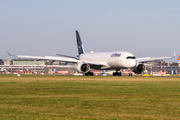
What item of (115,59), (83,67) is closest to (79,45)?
(83,67)

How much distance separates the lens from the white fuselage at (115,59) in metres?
57.8

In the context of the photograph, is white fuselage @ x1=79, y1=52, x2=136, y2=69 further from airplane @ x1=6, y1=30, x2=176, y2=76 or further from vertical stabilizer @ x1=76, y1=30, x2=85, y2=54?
vertical stabilizer @ x1=76, y1=30, x2=85, y2=54

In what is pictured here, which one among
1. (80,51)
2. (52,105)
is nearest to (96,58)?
(80,51)

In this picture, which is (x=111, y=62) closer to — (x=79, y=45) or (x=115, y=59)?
(x=115, y=59)

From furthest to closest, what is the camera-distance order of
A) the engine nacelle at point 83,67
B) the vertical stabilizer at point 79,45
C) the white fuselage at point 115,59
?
the vertical stabilizer at point 79,45 → the engine nacelle at point 83,67 → the white fuselage at point 115,59

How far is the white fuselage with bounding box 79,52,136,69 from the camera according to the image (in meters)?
57.8

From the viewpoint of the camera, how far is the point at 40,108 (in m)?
14.9

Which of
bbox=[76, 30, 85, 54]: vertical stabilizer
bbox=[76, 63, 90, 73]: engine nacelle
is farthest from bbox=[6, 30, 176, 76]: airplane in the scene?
bbox=[76, 30, 85, 54]: vertical stabilizer

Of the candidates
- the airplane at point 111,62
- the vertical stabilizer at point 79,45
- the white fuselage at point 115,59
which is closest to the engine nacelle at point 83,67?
the airplane at point 111,62

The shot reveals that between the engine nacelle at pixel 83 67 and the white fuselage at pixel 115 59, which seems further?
the engine nacelle at pixel 83 67

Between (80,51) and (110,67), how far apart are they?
49.6 ft

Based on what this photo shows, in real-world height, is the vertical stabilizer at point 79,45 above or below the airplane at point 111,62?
above

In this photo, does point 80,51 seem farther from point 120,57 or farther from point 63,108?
point 63,108

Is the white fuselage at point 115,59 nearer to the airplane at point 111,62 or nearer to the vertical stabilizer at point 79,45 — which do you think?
the airplane at point 111,62
